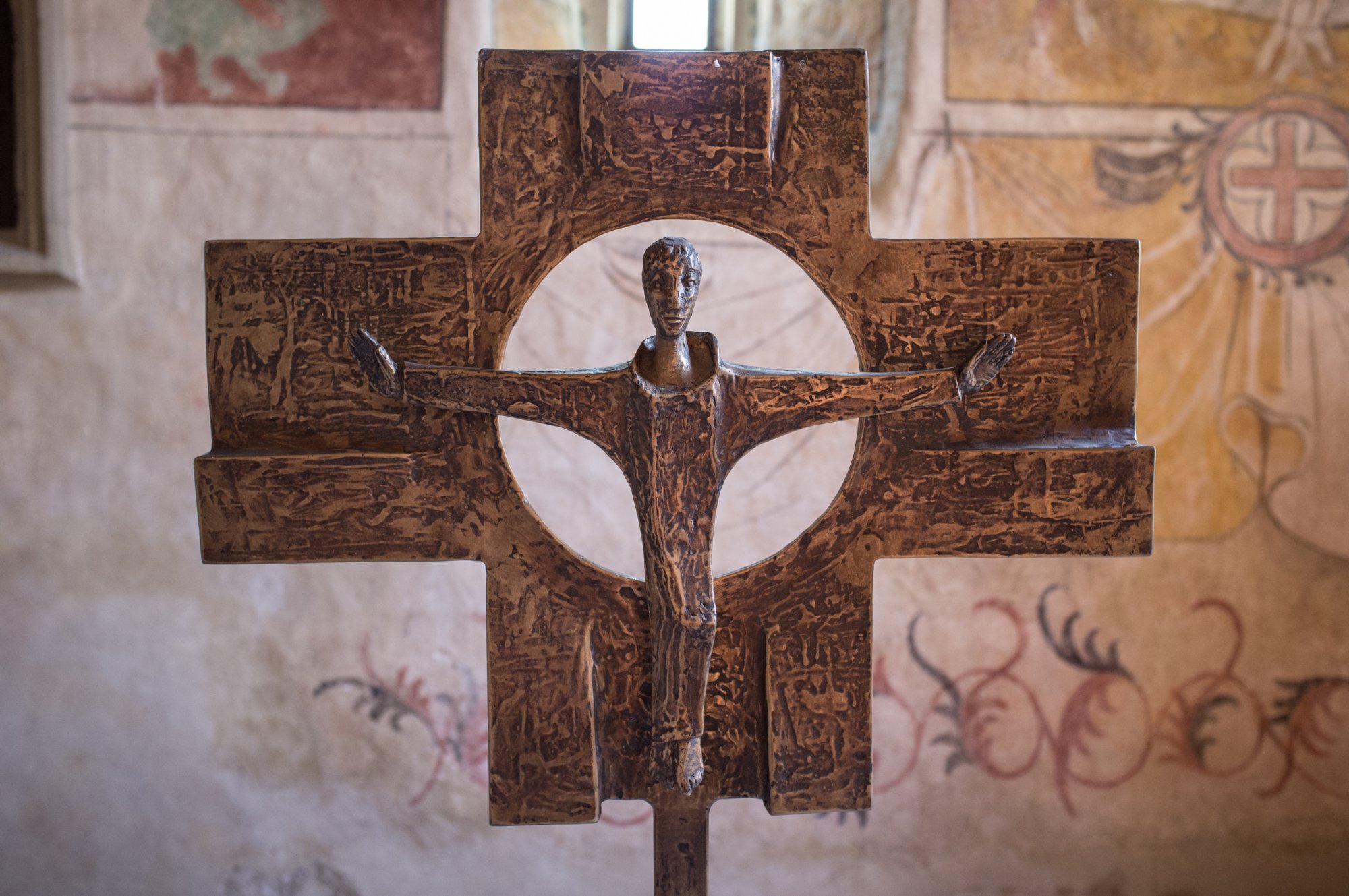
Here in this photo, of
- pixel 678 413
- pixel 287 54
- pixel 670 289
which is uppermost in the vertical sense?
pixel 287 54

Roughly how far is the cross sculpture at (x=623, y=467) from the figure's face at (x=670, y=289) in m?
0.23

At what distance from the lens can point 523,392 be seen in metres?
2.16

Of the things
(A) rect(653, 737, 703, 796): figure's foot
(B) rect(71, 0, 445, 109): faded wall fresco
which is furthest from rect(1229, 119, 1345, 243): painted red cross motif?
(A) rect(653, 737, 703, 796): figure's foot

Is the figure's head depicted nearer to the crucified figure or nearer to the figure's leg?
the crucified figure

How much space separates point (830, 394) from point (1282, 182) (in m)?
2.72

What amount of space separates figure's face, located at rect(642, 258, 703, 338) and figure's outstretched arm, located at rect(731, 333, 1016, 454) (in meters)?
0.17

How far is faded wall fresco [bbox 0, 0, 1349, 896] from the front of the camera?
12.5ft

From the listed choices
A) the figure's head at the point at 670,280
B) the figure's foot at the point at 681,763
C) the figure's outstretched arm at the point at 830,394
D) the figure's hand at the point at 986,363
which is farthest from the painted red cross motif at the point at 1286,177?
the figure's foot at the point at 681,763

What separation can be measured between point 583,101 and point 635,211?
0.79ft

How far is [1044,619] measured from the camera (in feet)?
13.2

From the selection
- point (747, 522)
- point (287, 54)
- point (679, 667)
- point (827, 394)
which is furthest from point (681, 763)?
point (287, 54)

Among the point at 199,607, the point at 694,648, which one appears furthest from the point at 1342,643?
the point at 199,607

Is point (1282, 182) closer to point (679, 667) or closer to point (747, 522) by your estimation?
point (747, 522)

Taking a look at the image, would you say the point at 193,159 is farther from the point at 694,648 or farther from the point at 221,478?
the point at 694,648
